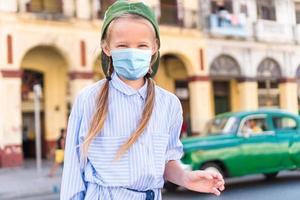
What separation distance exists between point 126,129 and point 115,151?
0.35 ft

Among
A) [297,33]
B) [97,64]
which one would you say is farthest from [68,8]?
[297,33]

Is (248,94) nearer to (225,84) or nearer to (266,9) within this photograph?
(225,84)

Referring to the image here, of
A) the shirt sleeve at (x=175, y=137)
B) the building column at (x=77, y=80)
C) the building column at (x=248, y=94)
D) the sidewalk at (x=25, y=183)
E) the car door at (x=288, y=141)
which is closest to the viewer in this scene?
the shirt sleeve at (x=175, y=137)

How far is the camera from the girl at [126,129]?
216cm

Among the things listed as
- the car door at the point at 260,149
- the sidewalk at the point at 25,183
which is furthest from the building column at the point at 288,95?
the car door at the point at 260,149

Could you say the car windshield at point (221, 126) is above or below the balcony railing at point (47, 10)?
below

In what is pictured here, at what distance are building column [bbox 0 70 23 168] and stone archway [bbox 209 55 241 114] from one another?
31.1 ft

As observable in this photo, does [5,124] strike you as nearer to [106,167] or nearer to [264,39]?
[264,39]

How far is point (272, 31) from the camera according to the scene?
25781mm

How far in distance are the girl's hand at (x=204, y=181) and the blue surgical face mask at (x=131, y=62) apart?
51cm

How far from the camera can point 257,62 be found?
82.6ft

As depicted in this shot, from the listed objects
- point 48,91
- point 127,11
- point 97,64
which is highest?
point 97,64

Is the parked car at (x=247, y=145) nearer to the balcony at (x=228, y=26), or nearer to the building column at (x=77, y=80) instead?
the building column at (x=77, y=80)

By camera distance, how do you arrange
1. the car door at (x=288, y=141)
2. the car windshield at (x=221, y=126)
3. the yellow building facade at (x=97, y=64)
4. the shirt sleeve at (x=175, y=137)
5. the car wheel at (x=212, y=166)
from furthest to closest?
the yellow building facade at (x=97, y=64) → the car door at (x=288, y=141) → the car windshield at (x=221, y=126) → the car wheel at (x=212, y=166) → the shirt sleeve at (x=175, y=137)
